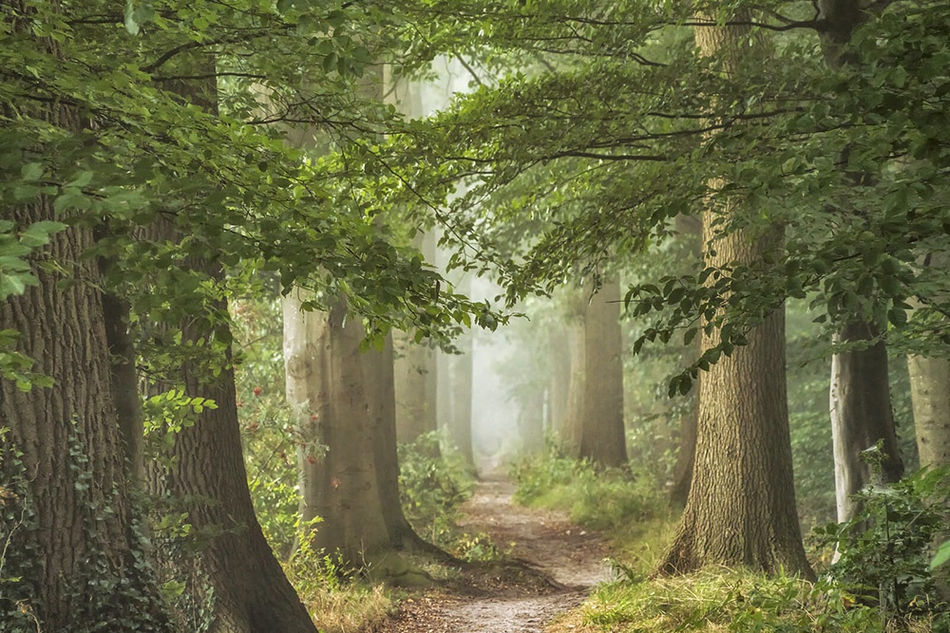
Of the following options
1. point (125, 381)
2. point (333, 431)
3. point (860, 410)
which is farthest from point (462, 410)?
point (125, 381)

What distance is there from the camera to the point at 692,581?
7.26 meters

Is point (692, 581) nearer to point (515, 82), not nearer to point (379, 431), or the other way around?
point (515, 82)

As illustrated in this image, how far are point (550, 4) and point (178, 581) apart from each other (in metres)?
4.55

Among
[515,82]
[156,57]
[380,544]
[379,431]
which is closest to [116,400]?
[156,57]

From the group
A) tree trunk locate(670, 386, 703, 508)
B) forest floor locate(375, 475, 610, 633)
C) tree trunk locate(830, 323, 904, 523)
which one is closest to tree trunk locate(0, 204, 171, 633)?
forest floor locate(375, 475, 610, 633)

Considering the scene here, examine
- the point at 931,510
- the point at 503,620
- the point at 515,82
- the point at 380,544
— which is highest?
the point at 515,82

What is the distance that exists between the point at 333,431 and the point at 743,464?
4.59 metres

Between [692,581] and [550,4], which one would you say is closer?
[550,4]

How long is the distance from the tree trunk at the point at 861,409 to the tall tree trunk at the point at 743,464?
90cm

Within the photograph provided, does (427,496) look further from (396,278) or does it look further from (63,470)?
(396,278)

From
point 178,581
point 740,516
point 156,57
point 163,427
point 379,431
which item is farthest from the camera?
point 379,431

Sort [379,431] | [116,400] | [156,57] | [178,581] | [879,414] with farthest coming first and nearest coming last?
[379,431] < [879,414] < [178,581] < [116,400] < [156,57]

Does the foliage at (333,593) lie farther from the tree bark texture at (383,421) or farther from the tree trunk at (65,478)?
the tree trunk at (65,478)

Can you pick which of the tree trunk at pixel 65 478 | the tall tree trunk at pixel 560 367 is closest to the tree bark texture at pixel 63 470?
the tree trunk at pixel 65 478
